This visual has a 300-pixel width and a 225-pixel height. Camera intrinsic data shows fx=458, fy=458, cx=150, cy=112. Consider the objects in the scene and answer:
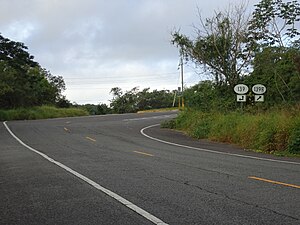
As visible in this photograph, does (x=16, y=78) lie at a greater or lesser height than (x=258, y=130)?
greater

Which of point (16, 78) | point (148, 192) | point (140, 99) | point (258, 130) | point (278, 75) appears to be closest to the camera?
point (148, 192)

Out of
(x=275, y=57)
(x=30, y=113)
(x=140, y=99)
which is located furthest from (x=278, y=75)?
(x=140, y=99)

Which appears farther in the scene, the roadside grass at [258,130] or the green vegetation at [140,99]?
the green vegetation at [140,99]

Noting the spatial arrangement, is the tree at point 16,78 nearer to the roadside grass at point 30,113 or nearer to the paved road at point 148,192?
the roadside grass at point 30,113

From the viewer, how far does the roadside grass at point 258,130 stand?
20422 millimetres

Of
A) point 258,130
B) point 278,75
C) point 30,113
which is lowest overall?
point 258,130

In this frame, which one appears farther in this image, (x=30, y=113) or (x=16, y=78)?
(x=16, y=78)

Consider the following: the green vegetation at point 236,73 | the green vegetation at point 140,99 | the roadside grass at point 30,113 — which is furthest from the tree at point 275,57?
the green vegetation at point 140,99

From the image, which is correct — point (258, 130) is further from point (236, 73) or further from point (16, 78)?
point (16, 78)

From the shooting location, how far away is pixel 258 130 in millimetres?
22922

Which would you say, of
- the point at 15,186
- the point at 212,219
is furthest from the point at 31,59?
the point at 212,219

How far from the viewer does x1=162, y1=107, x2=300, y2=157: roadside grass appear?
20.4 m

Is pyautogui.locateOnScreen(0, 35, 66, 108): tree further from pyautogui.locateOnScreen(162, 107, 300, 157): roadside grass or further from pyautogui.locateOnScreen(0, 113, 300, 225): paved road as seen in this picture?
pyautogui.locateOnScreen(0, 113, 300, 225): paved road

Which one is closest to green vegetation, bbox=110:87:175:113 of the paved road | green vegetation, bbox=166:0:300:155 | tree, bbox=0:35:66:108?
tree, bbox=0:35:66:108
